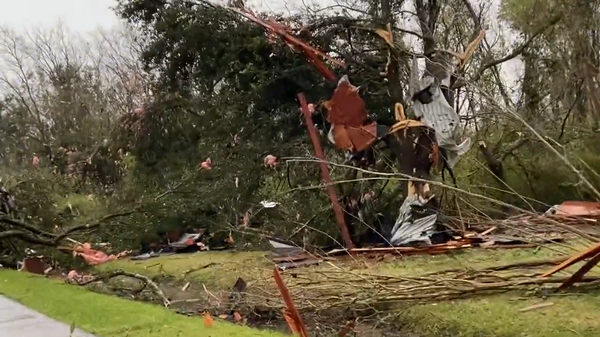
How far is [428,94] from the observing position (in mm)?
9711

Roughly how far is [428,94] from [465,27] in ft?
18.1

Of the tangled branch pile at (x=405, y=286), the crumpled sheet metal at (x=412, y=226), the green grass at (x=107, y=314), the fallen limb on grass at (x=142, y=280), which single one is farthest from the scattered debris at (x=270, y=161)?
the tangled branch pile at (x=405, y=286)

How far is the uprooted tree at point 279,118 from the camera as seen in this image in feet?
38.0

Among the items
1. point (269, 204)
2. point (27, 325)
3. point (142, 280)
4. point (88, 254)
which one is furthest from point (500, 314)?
point (269, 204)

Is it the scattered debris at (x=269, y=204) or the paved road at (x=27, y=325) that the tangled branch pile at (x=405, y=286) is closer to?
the paved road at (x=27, y=325)

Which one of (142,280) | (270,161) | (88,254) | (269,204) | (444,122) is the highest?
(444,122)

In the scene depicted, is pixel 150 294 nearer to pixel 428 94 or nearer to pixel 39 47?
pixel 428 94

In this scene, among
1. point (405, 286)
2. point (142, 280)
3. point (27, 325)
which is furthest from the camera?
point (142, 280)

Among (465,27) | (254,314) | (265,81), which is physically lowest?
(254,314)

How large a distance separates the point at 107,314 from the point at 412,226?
444 cm

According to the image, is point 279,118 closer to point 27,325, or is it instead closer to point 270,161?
point 270,161

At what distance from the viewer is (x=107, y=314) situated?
6965mm

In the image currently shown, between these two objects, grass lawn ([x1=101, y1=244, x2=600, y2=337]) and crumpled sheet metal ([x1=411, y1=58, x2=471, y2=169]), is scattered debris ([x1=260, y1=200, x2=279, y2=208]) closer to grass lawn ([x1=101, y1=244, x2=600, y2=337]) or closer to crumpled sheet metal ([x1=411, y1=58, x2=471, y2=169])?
crumpled sheet metal ([x1=411, y1=58, x2=471, y2=169])

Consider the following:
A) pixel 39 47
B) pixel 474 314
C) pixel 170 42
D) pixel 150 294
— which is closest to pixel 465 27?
pixel 170 42
